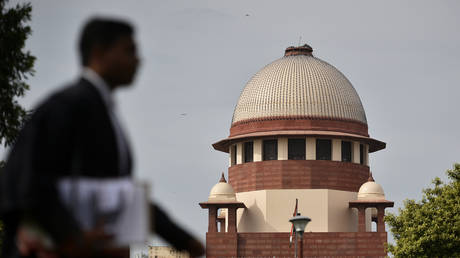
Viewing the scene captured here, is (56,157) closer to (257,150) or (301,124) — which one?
(301,124)

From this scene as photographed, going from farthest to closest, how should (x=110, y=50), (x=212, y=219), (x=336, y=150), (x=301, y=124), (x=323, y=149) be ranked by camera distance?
(x=336, y=150) < (x=323, y=149) < (x=301, y=124) < (x=212, y=219) < (x=110, y=50)

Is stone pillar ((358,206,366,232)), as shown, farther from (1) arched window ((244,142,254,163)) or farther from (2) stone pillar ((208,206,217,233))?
(2) stone pillar ((208,206,217,233))

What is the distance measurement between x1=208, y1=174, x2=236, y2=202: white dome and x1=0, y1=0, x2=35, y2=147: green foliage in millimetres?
31822

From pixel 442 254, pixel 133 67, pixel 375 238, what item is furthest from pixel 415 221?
pixel 133 67

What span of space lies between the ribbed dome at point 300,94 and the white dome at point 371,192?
3.62 m

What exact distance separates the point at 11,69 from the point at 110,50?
12387 mm

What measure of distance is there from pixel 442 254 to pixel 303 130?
13900mm

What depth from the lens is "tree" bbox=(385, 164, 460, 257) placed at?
116 feet

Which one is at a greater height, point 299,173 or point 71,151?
point 299,173

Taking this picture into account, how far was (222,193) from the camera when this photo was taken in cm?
4806

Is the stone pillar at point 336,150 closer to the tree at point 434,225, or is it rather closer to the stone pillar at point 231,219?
the stone pillar at point 231,219

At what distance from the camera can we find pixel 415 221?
36344 millimetres

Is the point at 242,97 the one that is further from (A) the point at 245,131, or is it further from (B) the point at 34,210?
(B) the point at 34,210

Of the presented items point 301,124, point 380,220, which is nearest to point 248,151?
point 301,124
